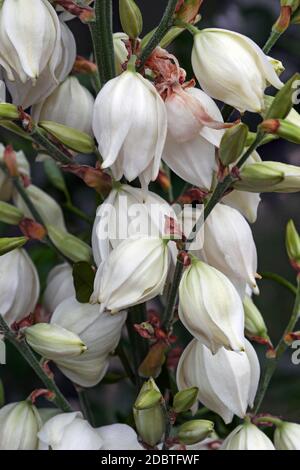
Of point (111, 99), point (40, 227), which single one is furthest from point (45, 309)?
point (111, 99)

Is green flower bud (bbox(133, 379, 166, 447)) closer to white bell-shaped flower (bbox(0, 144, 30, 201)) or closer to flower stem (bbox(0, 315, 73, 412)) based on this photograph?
flower stem (bbox(0, 315, 73, 412))

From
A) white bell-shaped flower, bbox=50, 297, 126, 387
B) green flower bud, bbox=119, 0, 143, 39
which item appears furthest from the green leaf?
green flower bud, bbox=119, 0, 143, 39

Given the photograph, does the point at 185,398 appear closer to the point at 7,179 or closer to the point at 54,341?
the point at 54,341

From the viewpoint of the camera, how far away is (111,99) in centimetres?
39

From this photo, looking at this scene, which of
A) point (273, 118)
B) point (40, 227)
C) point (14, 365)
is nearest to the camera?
point (273, 118)

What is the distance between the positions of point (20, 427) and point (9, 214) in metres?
0.11

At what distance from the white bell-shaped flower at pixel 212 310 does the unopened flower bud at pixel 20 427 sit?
11 centimetres

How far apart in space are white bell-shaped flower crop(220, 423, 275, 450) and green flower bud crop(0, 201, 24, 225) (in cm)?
16

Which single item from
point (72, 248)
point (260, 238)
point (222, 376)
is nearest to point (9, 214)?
point (72, 248)

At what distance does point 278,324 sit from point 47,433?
311 mm

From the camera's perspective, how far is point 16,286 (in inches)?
18.4

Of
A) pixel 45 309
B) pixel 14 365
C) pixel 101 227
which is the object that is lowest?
pixel 14 365

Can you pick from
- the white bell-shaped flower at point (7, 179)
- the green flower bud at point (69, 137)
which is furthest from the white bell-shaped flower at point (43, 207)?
the green flower bud at point (69, 137)
